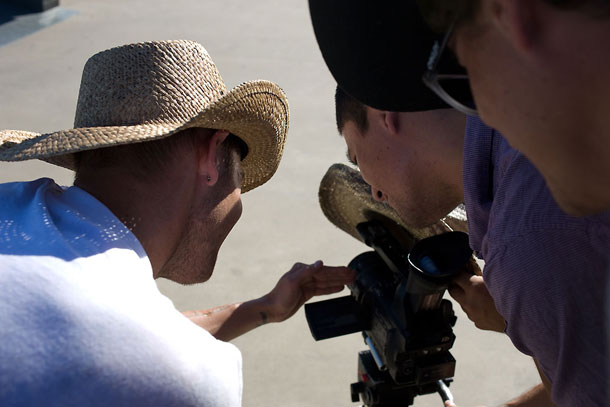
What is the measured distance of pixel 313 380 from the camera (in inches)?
105

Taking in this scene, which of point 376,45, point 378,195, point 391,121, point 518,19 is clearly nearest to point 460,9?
point 518,19

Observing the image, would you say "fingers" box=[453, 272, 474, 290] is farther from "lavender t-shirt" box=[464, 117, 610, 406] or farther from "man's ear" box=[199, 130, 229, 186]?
"man's ear" box=[199, 130, 229, 186]

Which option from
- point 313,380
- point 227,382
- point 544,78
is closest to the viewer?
point 544,78

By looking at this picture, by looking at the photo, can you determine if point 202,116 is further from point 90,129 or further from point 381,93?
point 381,93

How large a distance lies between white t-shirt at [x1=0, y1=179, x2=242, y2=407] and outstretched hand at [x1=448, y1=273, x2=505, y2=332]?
1.98 feet

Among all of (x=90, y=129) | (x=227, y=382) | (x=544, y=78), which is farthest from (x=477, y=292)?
(x=544, y=78)

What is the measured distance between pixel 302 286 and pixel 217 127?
0.67 m

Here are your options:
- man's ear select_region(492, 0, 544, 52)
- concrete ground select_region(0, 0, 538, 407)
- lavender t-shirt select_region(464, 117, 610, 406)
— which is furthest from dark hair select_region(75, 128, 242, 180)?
concrete ground select_region(0, 0, 538, 407)

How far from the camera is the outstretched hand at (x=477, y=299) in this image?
1571 millimetres

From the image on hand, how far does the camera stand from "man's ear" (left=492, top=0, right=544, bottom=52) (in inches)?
24.4

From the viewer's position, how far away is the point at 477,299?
1588mm

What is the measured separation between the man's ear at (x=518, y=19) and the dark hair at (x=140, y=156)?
853 mm

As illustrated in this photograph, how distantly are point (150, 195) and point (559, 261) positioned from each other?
0.71m

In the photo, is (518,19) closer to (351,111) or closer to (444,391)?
(351,111)
